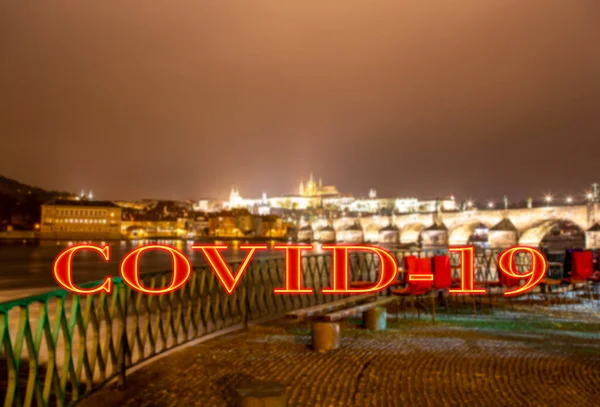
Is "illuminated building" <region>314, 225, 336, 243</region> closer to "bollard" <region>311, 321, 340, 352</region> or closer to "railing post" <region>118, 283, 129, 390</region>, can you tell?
"bollard" <region>311, 321, 340, 352</region>

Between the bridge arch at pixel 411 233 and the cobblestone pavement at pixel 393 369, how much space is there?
97.0 m

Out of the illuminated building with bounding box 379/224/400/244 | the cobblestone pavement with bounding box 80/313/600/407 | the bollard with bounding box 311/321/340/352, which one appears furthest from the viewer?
the illuminated building with bounding box 379/224/400/244

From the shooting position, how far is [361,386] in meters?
5.76

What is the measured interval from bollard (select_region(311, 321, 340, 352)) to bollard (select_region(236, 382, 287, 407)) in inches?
120

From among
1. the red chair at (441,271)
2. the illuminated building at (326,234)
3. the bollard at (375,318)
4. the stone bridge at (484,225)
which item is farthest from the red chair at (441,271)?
the illuminated building at (326,234)

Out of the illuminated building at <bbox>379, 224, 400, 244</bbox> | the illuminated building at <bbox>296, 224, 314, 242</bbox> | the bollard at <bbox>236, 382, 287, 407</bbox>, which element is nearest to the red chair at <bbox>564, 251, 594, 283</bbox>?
the bollard at <bbox>236, 382, 287, 407</bbox>

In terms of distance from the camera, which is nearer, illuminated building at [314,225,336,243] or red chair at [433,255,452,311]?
red chair at [433,255,452,311]

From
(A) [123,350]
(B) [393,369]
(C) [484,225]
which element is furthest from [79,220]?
(B) [393,369]

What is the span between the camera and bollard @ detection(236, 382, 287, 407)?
4.32 m

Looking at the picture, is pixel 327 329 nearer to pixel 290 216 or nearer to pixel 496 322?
pixel 496 322

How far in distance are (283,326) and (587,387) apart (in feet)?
17.3

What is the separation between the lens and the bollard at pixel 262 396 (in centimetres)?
432

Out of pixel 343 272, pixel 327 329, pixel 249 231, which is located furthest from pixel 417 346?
pixel 249 231

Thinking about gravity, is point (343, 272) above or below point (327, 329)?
above
